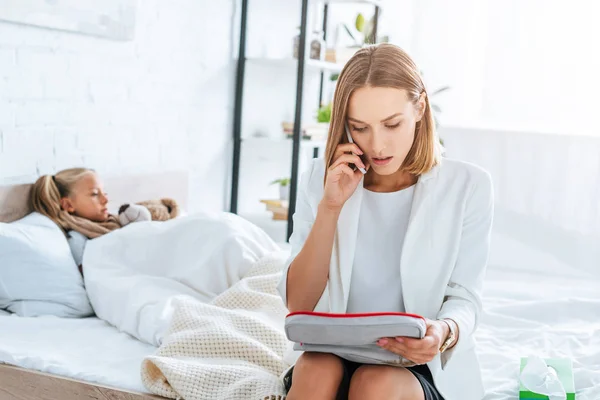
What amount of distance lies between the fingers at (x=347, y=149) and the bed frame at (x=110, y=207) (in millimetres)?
614

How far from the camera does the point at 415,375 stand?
146cm

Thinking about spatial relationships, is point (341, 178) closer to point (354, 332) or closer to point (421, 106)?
point (421, 106)

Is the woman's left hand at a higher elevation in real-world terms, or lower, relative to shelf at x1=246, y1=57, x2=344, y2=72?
lower

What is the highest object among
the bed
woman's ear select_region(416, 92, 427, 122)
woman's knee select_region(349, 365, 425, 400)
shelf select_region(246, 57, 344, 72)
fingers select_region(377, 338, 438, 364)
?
shelf select_region(246, 57, 344, 72)

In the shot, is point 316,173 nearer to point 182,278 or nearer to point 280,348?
point 280,348

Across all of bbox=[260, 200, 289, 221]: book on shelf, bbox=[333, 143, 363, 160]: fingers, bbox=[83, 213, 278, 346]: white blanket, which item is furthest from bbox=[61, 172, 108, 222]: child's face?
bbox=[260, 200, 289, 221]: book on shelf

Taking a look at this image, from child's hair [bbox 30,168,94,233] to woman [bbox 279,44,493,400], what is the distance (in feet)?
3.17

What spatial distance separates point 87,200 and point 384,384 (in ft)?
4.34

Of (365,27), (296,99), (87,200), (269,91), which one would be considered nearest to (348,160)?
(87,200)

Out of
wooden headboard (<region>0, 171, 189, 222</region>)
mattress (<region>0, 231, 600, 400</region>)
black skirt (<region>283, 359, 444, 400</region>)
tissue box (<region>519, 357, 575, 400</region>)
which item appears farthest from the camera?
wooden headboard (<region>0, 171, 189, 222</region>)

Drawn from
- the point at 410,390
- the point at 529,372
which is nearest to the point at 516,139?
the point at 529,372

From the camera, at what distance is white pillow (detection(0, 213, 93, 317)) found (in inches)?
82.7

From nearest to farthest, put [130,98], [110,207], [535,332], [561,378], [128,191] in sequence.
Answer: [561,378]
[535,332]
[110,207]
[128,191]
[130,98]

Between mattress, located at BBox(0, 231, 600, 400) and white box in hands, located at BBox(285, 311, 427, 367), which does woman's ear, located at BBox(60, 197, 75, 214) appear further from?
white box in hands, located at BBox(285, 311, 427, 367)
